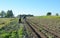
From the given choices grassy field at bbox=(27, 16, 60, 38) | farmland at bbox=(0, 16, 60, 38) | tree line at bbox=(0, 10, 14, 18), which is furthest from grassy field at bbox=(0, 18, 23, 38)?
tree line at bbox=(0, 10, 14, 18)

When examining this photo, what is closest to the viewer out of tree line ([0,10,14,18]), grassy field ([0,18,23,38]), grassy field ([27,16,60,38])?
grassy field ([0,18,23,38])

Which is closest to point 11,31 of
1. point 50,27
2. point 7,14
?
point 50,27

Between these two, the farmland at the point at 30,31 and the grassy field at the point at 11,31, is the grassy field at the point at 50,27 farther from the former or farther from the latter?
the grassy field at the point at 11,31

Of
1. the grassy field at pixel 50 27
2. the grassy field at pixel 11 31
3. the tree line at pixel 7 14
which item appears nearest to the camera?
the grassy field at pixel 11 31

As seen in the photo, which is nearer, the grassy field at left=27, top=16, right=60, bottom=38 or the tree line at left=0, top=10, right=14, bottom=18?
the grassy field at left=27, top=16, right=60, bottom=38

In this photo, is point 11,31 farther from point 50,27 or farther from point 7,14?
point 7,14

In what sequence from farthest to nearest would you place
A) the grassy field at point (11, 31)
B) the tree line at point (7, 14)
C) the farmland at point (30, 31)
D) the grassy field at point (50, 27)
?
the tree line at point (7, 14)
the grassy field at point (50, 27)
the farmland at point (30, 31)
the grassy field at point (11, 31)

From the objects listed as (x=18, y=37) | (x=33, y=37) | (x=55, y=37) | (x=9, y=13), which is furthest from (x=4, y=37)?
(x=9, y=13)

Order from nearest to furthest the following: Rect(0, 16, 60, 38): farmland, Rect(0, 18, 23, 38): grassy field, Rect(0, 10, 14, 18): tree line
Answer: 1. Rect(0, 18, 23, 38): grassy field
2. Rect(0, 16, 60, 38): farmland
3. Rect(0, 10, 14, 18): tree line

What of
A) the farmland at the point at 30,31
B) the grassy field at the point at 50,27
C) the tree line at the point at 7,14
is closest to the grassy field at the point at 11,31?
the farmland at the point at 30,31

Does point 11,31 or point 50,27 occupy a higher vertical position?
point 11,31

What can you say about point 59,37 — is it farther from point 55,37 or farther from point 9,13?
point 9,13

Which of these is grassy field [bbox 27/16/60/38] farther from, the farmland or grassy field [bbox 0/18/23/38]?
grassy field [bbox 0/18/23/38]

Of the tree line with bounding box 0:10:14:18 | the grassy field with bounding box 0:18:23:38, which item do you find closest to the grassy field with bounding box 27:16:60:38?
the grassy field with bounding box 0:18:23:38
